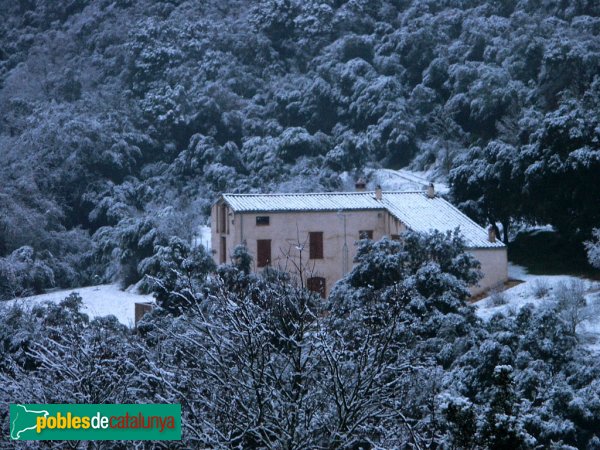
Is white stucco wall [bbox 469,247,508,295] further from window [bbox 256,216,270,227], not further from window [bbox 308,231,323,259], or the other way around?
window [bbox 256,216,270,227]

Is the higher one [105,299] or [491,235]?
[491,235]

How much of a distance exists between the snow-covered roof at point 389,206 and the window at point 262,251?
41.4 inches

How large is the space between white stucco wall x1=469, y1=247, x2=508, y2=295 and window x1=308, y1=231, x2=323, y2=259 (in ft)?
16.7

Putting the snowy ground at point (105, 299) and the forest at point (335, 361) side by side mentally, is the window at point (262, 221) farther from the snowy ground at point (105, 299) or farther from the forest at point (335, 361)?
the snowy ground at point (105, 299)

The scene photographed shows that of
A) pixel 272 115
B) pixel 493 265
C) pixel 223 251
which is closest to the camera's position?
pixel 493 265

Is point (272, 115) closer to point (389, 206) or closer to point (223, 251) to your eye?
point (223, 251)

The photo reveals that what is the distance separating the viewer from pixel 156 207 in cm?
3972

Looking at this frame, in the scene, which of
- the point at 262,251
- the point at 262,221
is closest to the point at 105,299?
the point at 262,251

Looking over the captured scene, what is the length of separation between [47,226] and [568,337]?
27347 mm

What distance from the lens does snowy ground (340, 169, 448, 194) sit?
3672cm

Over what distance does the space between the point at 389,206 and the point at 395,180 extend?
9.32 meters

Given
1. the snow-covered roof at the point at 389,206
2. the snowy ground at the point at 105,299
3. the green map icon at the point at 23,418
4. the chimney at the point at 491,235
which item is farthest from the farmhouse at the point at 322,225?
the green map icon at the point at 23,418

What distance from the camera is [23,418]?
27.8 ft

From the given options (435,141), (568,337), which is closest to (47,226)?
(435,141)
